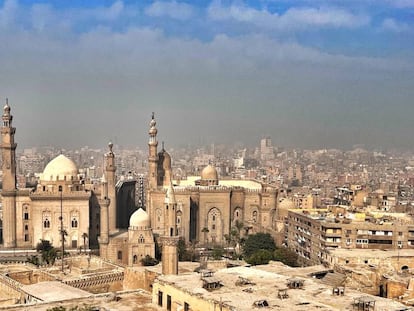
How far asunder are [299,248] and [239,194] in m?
8.51

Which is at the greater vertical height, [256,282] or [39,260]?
[256,282]

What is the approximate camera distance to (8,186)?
4266 cm

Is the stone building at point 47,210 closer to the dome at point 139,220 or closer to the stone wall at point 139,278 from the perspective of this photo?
the dome at point 139,220

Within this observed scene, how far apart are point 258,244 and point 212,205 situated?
7104 millimetres

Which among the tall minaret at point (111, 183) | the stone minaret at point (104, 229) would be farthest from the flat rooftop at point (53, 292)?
the tall minaret at point (111, 183)

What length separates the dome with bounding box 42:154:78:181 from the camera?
43.1 metres

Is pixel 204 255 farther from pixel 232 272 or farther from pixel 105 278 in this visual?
pixel 232 272

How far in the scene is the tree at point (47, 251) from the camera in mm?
35287

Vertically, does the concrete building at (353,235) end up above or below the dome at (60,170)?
below

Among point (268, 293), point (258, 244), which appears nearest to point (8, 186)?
point (258, 244)

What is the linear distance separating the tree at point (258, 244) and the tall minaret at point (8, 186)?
16.0 m

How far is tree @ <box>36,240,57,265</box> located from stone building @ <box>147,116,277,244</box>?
7810 mm

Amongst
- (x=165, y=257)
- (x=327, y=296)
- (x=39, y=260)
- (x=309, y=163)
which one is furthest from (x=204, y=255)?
(x=309, y=163)

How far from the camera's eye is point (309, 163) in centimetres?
13725
